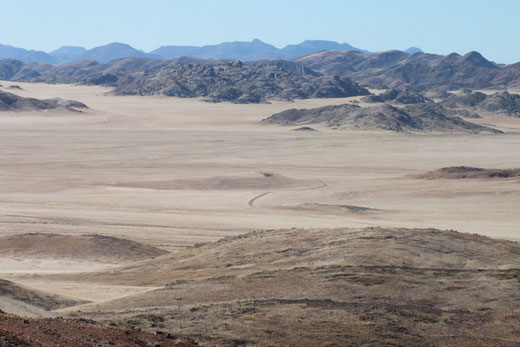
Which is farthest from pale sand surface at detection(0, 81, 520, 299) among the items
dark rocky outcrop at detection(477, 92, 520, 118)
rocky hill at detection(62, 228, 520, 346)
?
dark rocky outcrop at detection(477, 92, 520, 118)

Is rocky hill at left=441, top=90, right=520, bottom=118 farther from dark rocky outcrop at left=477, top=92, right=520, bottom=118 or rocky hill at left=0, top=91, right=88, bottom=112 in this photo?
rocky hill at left=0, top=91, right=88, bottom=112

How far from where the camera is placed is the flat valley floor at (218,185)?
3672 cm

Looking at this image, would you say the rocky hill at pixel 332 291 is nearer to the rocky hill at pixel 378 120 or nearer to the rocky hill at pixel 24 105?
the rocky hill at pixel 378 120

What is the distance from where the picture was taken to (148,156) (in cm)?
7288

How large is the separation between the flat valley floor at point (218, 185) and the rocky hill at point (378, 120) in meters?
5.29

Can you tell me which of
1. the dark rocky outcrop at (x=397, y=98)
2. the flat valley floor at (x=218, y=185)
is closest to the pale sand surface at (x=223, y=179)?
the flat valley floor at (x=218, y=185)

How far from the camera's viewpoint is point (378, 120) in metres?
109

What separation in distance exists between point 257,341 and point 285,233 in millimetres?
13503

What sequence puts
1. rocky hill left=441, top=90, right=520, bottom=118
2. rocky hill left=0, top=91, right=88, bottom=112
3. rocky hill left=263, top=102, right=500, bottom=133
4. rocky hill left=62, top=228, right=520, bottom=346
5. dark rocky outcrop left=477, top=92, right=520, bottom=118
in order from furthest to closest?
rocky hill left=441, top=90, right=520, bottom=118 < dark rocky outcrop left=477, top=92, right=520, bottom=118 < rocky hill left=0, top=91, right=88, bottom=112 < rocky hill left=263, top=102, right=500, bottom=133 < rocky hill left=62, top=228, right=520, bottom=346

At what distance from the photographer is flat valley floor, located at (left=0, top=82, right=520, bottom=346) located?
3672 cm

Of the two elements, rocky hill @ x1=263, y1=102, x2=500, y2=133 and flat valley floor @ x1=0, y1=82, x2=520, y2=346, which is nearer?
flat valley floor @ x1=0, y1=82, x2=520, y2=346

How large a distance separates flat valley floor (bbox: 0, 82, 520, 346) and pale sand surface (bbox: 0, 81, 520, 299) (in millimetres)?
111

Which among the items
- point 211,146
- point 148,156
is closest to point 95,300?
point 148,156

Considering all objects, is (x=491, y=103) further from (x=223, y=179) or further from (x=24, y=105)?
(x=223, y=179)
